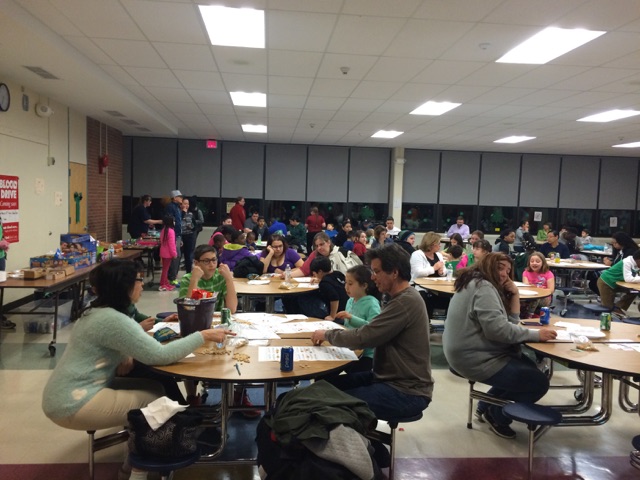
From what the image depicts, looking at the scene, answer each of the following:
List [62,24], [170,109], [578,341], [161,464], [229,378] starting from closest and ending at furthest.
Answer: [161,464]
[229,378]
[578,341]
[62,24]
[170,109]

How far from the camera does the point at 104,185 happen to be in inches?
416

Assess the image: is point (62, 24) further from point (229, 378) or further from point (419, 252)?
point (419, 252)

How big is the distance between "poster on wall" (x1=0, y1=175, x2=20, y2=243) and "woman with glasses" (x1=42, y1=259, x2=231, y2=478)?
4892mm

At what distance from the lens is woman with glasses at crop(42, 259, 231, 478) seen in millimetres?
2322

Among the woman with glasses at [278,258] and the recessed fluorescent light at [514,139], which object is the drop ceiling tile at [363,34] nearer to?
the woman with glasses at [278,258]

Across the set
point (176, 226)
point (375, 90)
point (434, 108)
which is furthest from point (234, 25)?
point (176, 226)

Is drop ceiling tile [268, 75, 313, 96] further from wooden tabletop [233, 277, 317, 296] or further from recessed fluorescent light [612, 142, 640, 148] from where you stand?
recessed fluorescent light [612, 142, 640, 148]

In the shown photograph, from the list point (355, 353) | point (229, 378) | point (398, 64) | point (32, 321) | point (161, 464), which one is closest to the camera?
point (161, 464)

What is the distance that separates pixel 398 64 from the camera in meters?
5.38

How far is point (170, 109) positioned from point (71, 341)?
22.9ft

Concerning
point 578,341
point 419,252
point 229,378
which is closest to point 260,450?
point 229,378

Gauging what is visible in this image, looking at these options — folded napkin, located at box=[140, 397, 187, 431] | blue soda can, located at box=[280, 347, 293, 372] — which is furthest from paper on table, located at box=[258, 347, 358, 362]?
folded napkin, located at box=[140, 397, 187, 431]

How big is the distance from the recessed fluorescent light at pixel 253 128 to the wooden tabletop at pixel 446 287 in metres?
5.93

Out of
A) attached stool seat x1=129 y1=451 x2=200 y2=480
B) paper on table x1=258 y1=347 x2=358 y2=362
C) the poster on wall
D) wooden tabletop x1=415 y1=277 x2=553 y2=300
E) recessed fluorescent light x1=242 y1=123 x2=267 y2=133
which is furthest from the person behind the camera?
recessed fluorescent light x1=242 y1=123 x2=267 y2=133
